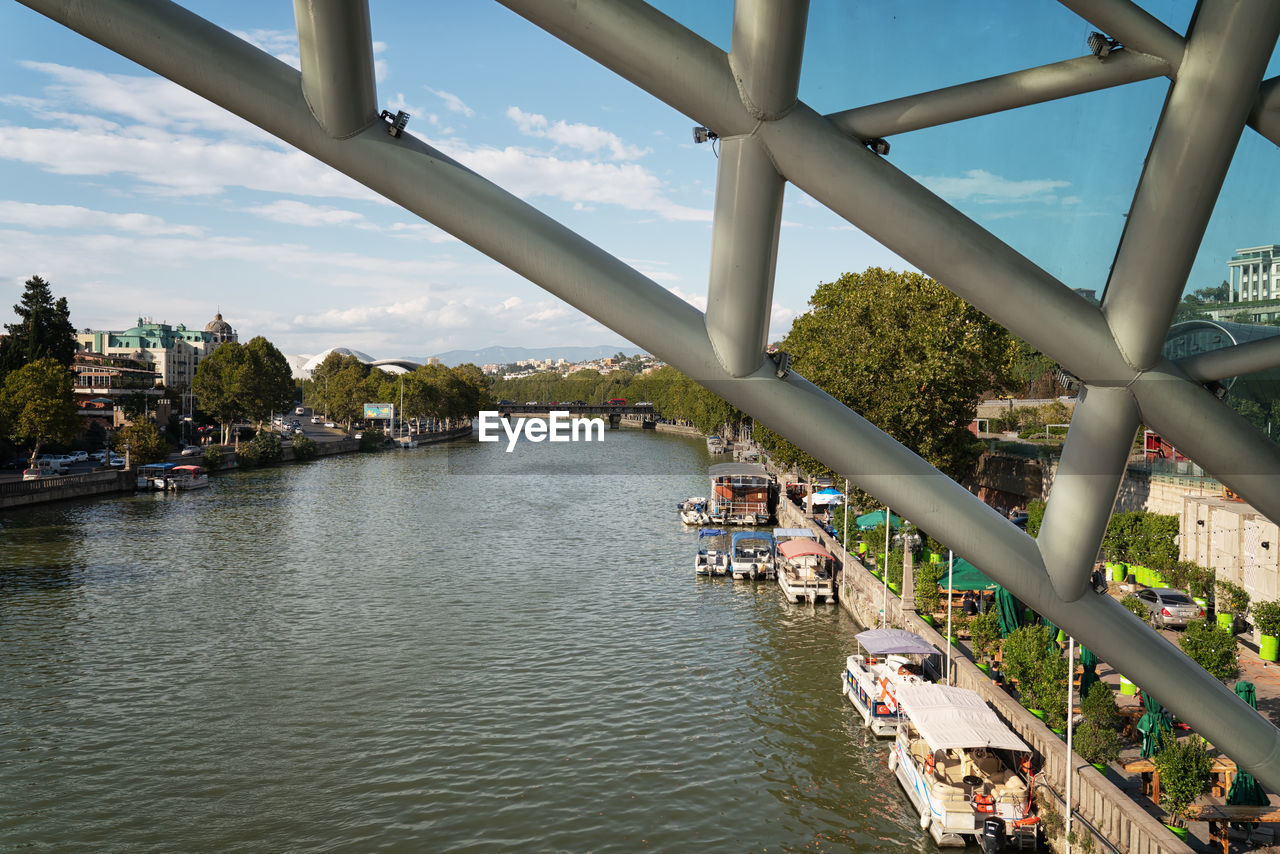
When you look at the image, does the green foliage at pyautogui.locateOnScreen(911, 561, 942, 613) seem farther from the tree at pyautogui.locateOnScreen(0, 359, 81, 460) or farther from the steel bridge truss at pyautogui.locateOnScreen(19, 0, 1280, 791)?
the tree at pyautogui.locateOnScreen(0, 359, 81, 460)

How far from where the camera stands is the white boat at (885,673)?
569 inches

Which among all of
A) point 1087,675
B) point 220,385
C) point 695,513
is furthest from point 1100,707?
point 220,385

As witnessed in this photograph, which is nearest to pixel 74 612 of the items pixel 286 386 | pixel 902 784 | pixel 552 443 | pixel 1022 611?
pixel 902 784

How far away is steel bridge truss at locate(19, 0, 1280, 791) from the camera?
1713 mm

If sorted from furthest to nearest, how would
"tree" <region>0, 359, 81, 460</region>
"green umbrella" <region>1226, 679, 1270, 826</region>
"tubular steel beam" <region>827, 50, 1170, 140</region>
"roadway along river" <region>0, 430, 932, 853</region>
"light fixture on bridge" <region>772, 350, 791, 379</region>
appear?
1. "tree" <region>0, 359, 81, 460</region>
2. "roadway along river" <region>0, 430, 932, 853</region>
3. "green umbrella" <region>1226, 679, 1270, 826</region>
4. "light fixture on bridge" <region>772, 350, 791, 379</region>
5. "tubular steel beam" <region>827, 50, 1170, 140</region>

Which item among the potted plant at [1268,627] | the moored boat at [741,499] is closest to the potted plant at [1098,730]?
the potted plant at [1268,627]

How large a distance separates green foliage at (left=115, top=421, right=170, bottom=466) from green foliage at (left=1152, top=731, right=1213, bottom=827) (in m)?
50.6

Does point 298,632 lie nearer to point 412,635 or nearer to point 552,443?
point 412,635

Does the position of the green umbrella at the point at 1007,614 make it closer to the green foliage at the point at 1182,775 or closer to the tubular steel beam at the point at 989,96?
the green foliage at the point at 1182,775

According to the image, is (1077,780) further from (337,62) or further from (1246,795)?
(337,62)

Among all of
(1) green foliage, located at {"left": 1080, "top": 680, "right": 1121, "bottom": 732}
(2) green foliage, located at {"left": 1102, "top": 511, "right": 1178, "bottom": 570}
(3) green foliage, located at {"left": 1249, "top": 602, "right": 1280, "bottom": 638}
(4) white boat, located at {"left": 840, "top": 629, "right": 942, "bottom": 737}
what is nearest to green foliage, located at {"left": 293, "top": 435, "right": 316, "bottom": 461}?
(2) green foliage, located at {"left": 1102, "top": 511, "right": 1178, "bottom": 570}

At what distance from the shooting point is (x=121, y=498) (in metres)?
43.3

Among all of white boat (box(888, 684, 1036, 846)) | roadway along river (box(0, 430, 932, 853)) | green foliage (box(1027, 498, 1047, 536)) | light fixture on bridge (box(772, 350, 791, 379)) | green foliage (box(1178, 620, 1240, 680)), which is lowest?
roadway along river (box(0, 430, 932, 853))

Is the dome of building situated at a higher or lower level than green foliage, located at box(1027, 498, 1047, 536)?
higher
